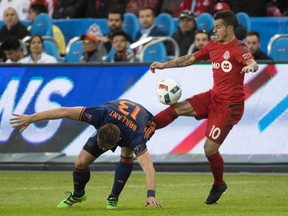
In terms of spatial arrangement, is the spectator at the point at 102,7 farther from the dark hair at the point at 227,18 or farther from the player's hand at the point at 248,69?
the player's hand at the point at 248,69

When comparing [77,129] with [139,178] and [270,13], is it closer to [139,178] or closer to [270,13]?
[139,178]

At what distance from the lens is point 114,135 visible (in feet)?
44.2

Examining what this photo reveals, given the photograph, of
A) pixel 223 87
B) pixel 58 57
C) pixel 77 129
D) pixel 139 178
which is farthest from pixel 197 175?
pixel 58 57

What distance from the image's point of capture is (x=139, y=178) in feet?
61.1

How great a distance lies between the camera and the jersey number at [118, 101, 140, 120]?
46.2ft

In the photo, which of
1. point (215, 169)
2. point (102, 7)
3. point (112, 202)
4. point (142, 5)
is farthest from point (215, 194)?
point (102, 7)

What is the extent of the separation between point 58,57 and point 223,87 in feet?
28.6

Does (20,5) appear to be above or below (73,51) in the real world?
below

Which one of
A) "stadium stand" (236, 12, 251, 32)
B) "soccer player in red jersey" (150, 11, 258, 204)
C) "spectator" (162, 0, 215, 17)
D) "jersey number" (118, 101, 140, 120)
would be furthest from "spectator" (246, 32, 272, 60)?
"jersey number" (118, 101, 140, 120)

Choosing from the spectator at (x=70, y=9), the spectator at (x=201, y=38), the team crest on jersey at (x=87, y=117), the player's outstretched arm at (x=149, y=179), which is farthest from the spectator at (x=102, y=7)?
the player's outstretched arm at (x=149, y=179)

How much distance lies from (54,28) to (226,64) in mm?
10821

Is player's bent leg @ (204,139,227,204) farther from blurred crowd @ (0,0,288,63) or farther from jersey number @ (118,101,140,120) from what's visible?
blurred crowd @ (0,0,288,63)

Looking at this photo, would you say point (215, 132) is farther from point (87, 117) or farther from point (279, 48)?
point (279, 48)

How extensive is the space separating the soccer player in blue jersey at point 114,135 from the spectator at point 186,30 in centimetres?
854
